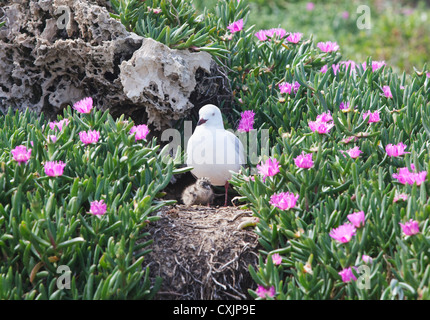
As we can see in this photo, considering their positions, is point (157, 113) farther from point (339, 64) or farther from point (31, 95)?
point (339, 64)

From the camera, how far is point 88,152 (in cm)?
304

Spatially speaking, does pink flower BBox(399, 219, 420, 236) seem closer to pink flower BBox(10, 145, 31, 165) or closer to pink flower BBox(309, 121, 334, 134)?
pink flower BBox(309, 121, 334, 134)

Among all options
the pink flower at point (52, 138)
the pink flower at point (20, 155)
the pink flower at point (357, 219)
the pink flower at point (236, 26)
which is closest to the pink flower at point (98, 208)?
the pink flower at point (20, 155)

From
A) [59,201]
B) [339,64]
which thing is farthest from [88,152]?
[339,64]

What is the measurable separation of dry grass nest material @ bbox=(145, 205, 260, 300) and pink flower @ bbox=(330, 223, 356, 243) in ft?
1.64

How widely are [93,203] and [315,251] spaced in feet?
3.55

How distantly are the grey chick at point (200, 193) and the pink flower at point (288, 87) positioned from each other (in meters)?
0.88

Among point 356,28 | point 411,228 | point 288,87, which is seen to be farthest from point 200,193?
point 356,28

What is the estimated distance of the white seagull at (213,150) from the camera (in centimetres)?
345

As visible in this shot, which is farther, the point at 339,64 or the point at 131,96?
the point at 339,64

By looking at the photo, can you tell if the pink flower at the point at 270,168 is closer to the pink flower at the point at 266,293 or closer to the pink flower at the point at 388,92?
the pink flower at the point at 266,293

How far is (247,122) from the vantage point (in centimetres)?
375

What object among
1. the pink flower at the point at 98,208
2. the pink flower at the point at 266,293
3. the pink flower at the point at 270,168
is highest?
the pink flower at the point at 270,168

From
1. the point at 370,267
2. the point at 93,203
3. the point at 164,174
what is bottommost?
the point at 370,267
